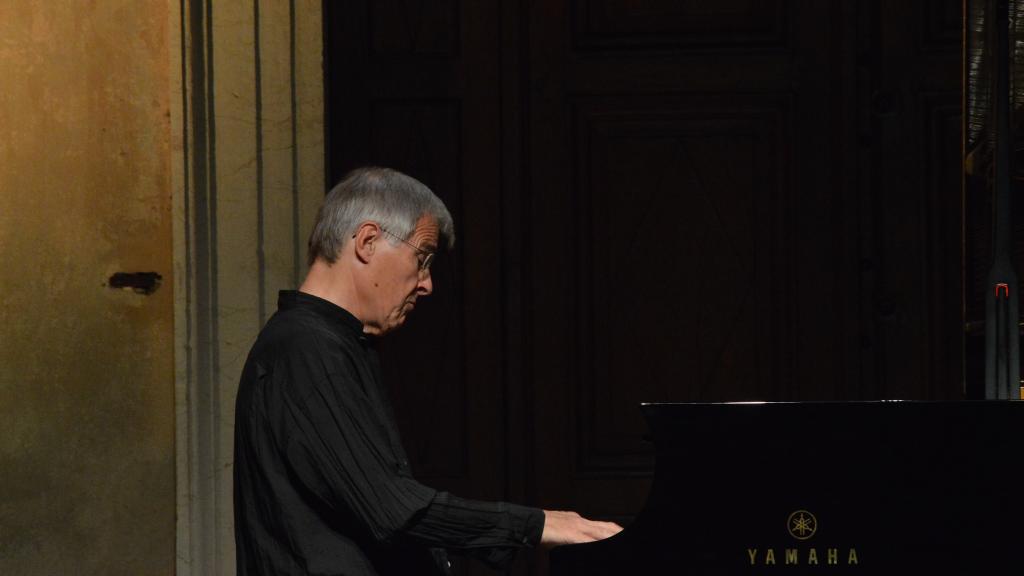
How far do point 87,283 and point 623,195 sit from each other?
4.98 feet

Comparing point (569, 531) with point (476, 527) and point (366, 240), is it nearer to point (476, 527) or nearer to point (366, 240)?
point (476, 527)

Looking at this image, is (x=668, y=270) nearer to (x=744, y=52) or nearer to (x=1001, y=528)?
(x=744, y=52)

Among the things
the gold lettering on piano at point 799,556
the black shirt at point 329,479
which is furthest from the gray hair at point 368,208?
the gold lettering on piano at point 799,556

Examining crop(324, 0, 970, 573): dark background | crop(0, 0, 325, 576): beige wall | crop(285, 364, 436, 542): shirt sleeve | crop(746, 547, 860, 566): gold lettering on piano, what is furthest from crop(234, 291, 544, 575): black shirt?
crop(324, 0, 970, 573): dark background

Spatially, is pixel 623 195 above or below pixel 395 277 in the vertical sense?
above

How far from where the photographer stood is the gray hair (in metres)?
2.40

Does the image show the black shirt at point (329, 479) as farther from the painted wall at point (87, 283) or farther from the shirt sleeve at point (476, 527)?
the painted wall at point (87, 283)

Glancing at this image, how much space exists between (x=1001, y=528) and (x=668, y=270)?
1.75 metres

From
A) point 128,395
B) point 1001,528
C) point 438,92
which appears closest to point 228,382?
point 128,395

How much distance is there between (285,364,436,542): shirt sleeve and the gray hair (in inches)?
11.8

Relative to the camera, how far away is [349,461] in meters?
2.17

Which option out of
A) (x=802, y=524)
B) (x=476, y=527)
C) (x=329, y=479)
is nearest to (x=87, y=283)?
(x=329, y=479)

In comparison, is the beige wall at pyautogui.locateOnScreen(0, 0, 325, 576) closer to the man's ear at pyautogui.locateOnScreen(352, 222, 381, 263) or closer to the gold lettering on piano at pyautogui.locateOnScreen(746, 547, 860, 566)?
the man's ear at pyautogui.locateOnScreen(352, 222, 381, 263)

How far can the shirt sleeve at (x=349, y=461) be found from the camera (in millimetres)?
2150
